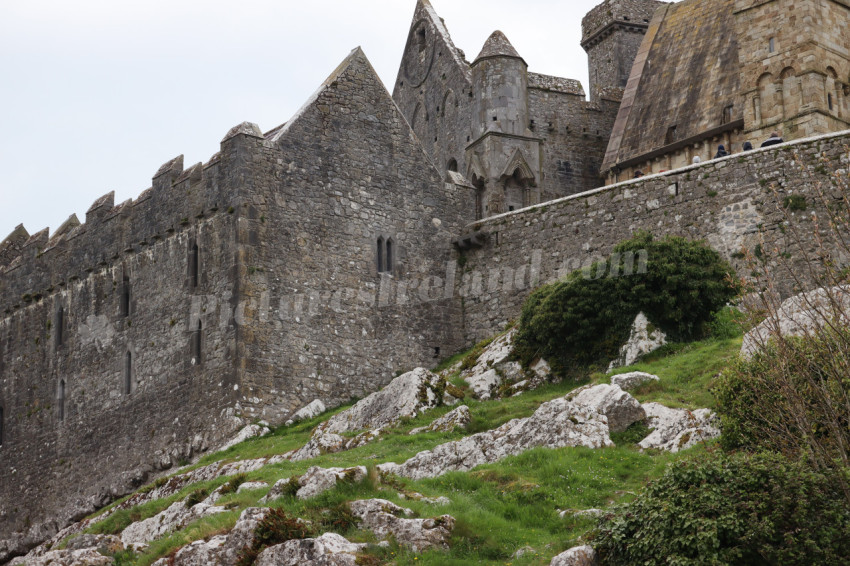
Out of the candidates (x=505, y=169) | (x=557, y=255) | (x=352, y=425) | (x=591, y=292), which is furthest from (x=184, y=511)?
(x=505, y=169)

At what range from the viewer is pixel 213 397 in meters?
35.1

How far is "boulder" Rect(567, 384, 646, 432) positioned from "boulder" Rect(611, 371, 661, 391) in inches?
55.7

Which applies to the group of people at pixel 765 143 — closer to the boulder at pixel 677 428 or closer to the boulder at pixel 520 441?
the boulder at pixel 677 428

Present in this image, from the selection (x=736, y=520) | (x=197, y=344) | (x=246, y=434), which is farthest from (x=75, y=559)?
(x=197, y=344)

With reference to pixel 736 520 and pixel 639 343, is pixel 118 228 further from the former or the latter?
pixel 736 520

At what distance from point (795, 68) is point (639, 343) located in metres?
12.4

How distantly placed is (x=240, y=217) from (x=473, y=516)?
16.9m

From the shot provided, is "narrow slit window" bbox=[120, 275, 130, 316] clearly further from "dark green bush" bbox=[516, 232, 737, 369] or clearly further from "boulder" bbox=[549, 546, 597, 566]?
"boulder" bbox=[549, 546, 597, 566]

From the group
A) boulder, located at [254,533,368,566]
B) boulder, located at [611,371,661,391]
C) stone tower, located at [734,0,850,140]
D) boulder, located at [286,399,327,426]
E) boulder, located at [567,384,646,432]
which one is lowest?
boulder, located at [254,533,368,566]

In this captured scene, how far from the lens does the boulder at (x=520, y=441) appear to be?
79.6 ft

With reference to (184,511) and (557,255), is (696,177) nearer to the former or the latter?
(557,255)

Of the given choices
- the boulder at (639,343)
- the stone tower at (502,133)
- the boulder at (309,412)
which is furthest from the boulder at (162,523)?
the stone tower at (502,133)

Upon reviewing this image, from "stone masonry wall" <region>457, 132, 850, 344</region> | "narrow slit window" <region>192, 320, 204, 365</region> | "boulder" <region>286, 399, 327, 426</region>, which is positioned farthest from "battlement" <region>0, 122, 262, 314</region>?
"stone masonry wall" <region>457, 132, 850, 344</region>

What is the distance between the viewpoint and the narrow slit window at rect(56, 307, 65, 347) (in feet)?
140
